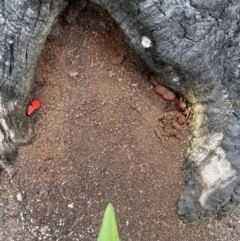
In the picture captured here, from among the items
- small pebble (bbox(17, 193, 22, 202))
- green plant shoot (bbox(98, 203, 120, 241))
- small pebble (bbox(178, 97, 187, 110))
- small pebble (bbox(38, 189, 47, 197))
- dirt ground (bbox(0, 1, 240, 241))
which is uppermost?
green plant shoot (bbox(98, 203, 120, 241))

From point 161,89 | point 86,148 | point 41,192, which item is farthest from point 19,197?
point 161,89

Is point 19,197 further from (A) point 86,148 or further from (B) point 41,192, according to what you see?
(A) point 86,148

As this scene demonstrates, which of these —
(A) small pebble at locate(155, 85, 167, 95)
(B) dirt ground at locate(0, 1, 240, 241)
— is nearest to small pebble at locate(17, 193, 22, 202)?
(B) dirt ground at locate(0, 1, 240, 241)

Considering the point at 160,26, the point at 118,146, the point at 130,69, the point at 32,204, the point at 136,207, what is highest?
the point at 160,26

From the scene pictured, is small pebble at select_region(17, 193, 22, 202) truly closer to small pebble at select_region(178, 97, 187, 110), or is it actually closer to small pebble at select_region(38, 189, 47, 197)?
small pebble at select_region(38, 189, 47, 197)

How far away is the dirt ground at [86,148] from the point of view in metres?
1.34

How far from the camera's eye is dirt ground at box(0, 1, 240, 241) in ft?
4.39

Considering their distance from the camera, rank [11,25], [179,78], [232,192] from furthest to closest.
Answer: [232,192] → [179,78] → [11,25]

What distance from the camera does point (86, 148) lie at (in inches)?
52.7

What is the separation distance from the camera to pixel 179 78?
1.30 m

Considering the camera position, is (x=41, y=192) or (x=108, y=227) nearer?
(x=108, y=227)

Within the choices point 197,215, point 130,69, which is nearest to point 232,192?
point 197,215

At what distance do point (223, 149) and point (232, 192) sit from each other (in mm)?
169

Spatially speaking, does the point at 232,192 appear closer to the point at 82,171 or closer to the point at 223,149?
the point at 223,149
